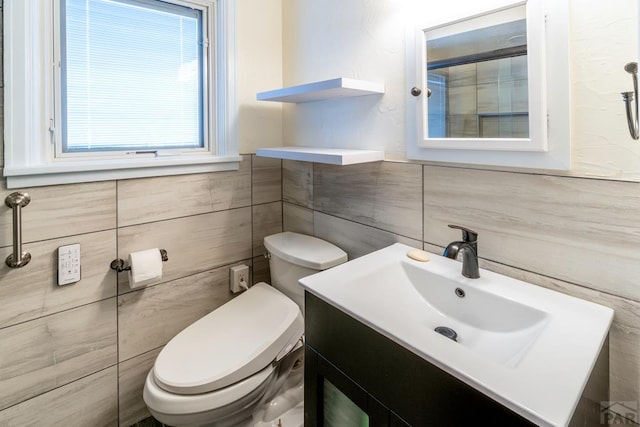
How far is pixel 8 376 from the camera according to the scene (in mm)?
1215

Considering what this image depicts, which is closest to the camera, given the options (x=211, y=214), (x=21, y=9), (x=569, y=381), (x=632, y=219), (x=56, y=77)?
(x=569, y=381)

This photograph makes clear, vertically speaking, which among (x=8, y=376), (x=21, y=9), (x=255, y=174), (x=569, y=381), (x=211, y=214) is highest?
(x=21, y=9)

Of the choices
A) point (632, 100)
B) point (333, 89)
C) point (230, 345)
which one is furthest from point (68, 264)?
point (632, 100)

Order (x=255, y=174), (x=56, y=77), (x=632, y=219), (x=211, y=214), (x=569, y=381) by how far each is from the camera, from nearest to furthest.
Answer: (x=569, y=381)
(x=632, y=219)
(x=56, y=77)
(x=211, y=214)
(x=255, y=174)

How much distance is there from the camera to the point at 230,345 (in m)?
1.24

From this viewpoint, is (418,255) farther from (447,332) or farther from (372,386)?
(372,386)

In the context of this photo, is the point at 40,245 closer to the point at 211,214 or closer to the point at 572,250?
the point at 211,214

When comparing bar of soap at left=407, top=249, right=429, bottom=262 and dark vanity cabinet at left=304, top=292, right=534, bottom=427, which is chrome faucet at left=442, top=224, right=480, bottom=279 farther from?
dark vanity cabinet at left=304, top=292, right=534, bottom=427

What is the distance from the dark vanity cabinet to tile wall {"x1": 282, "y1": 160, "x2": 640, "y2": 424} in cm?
48

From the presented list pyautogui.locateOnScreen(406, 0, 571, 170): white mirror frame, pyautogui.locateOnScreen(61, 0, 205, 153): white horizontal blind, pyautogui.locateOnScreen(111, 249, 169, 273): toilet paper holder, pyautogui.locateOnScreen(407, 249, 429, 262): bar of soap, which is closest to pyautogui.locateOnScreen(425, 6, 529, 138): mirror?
pyautogui.locateOnScreen(406, 0, 571, 170): white mirror frame

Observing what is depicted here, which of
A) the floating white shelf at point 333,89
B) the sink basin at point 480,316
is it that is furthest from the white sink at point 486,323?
the floating white shelf at point 333,89

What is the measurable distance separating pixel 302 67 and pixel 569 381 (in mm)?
1605

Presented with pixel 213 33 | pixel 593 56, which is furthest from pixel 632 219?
pixel 213 33

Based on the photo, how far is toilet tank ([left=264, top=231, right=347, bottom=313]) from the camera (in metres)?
1.40
